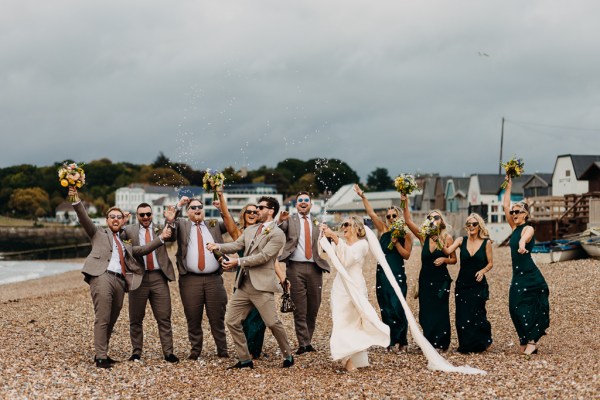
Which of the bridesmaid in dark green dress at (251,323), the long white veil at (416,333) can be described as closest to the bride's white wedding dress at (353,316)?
the long white veil at (416,333)

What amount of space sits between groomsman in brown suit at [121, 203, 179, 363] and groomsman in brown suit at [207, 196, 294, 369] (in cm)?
112

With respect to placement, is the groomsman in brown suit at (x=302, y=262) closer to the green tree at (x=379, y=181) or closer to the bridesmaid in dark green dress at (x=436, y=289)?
the bridesmaid in dark green dress at (x=436, y=289)

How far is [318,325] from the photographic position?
1499 centimetres

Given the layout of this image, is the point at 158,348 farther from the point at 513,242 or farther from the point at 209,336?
the point at 513,242

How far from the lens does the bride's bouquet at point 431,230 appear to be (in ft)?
34.9

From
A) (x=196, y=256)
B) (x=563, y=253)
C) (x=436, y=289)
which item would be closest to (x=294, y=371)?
(x=196, y=256)

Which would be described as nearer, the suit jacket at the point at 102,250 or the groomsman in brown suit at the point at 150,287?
the suit jacket at the point at 102,250

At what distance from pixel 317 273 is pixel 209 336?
3286 millimetres

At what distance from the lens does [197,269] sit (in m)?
10.4

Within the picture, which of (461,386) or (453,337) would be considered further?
(453,337)

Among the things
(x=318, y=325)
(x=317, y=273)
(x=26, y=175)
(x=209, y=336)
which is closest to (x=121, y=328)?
(x=209, y=336)

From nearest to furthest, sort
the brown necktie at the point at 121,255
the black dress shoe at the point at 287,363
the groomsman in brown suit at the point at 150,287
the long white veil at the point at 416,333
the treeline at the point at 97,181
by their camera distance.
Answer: the long white veil at the point at 416,333 → the black dress shoe at the point at 287,363 → the brown necktie at the point at 121,255 → the groomsman in brown suit at the point at 150,287 → the treeline at the point at 97,181

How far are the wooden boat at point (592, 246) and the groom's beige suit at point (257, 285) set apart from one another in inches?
669

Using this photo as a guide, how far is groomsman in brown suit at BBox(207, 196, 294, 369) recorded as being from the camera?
32.2 feet
